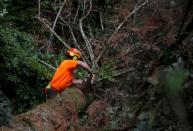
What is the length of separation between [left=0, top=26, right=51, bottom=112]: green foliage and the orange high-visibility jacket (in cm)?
94

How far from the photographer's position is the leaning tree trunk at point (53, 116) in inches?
206

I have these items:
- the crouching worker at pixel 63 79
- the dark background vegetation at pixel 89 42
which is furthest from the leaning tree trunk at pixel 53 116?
the crouching worker at pixel 63 79

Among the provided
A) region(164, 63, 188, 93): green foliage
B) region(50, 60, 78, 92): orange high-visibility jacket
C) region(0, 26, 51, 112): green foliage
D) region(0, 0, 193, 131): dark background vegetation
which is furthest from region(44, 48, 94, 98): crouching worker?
region(164, 63, 188, 93): green foliage

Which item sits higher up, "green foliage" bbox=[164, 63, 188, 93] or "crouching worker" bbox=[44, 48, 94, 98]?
"green foliage" bbox=[164, 63, 188, 93]

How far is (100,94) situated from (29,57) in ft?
6.04

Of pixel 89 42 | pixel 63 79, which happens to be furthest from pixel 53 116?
pixel 89 42

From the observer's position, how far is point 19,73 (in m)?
8.97

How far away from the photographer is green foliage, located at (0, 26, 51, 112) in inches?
347

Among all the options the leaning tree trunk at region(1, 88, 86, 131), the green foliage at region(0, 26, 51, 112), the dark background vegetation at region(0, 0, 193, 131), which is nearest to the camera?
the dark background vegetation at region(0, 0, 193, 131)

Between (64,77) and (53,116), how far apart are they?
7.36ft

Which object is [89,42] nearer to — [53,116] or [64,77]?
[64,77]

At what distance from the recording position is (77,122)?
20.1 ft

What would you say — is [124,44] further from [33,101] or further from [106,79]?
[33,101]

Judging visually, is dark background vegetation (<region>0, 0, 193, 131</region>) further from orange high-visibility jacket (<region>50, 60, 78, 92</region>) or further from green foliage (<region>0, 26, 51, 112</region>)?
orange high-visibility jacket (<region>50, 60, 78, 92</region>)
